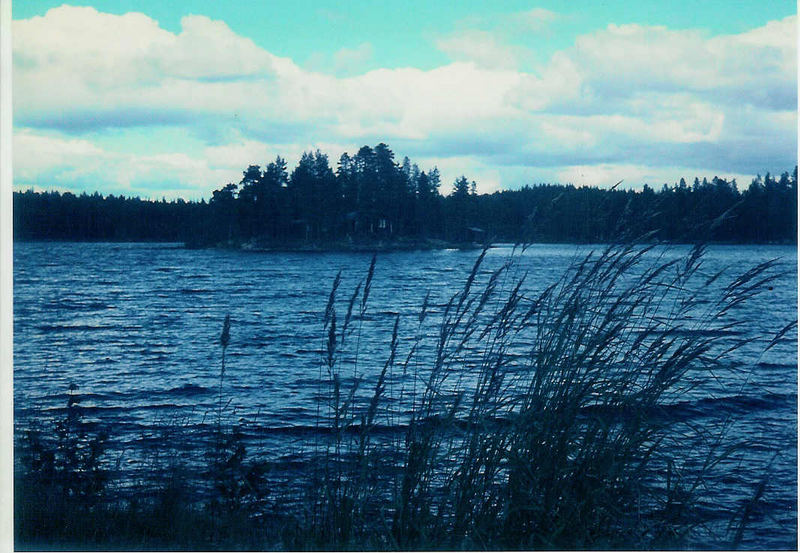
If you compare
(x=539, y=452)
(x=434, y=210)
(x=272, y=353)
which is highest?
(x=434, y=210)

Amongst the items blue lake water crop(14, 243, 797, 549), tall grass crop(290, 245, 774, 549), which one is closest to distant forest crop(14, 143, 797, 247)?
blue lake water crop(14, 243, 797, 549)

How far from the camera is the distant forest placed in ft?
11.9

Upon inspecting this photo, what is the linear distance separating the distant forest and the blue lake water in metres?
0.21

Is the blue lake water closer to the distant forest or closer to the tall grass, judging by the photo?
the distant forest

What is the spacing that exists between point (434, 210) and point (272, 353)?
4150 mm

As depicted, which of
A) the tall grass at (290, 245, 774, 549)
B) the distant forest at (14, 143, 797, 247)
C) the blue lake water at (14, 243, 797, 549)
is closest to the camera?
the tall grass at (290, 245, 774, 549)

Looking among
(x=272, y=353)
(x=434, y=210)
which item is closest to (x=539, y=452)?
(x=434, y=210)

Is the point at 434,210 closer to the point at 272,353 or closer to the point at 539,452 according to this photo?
the point at 272,353

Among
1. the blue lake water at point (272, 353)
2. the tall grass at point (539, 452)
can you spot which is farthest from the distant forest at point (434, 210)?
the tall grass at point (539, 452)

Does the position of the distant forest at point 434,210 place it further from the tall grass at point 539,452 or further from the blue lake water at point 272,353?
the tall grass at point 539,452

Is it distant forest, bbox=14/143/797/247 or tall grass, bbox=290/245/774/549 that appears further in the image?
distant forest, bbox=14/143/797/247

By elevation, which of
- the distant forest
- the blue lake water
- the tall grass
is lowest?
the blue lake water

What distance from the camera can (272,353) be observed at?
12000 millimetres

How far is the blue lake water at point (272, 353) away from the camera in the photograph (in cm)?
474
